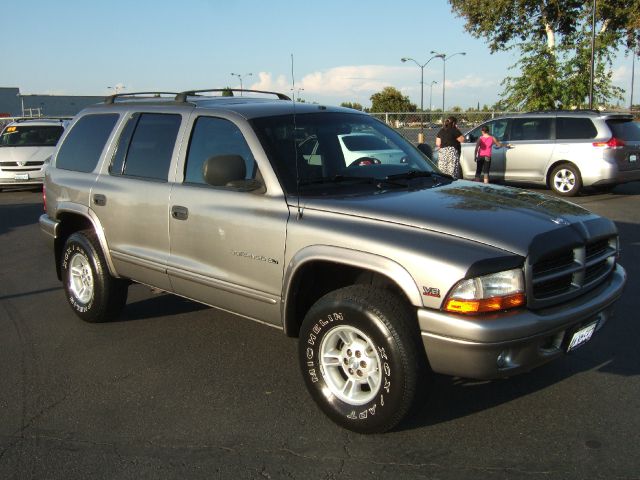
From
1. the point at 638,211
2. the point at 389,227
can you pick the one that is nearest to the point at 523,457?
the point at 389,227

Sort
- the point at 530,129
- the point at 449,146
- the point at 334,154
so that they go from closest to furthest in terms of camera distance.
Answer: the point at 334,154
the point at 449,146
the point at 530,129

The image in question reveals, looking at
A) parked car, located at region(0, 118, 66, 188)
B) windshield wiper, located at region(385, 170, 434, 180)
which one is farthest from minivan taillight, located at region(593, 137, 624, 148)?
parked car, located at region(0, 118, 66, 188)

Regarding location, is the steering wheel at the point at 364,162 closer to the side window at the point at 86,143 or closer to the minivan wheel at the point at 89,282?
the side window at the point at 86,143

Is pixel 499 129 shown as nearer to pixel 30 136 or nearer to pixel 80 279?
pixel 80 279

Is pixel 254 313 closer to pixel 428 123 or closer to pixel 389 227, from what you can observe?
pixel 389 227

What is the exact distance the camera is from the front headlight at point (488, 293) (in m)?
3.16

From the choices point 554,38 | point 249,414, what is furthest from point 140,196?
point 554,38

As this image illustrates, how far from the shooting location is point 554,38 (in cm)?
3250

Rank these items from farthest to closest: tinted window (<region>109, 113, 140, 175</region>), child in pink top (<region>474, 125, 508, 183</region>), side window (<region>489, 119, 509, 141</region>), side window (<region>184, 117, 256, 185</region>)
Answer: side window (<region>489, 119, 509, 141</region>), child in pink top (<region>474, 125, 508, 183</region>), tinted window (<region>109, 113, 140, 175</region>), side window (<region>184, 117, 256, 185</region>)

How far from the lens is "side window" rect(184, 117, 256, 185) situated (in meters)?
4.34

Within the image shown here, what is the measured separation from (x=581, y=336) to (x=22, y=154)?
1481 cm

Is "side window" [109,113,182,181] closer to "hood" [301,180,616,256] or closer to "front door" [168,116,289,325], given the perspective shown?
"front door" [168,116,289,325]

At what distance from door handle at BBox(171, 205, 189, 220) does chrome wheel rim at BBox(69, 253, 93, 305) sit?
1429mm

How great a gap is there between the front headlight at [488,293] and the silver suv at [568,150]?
11.0 m
